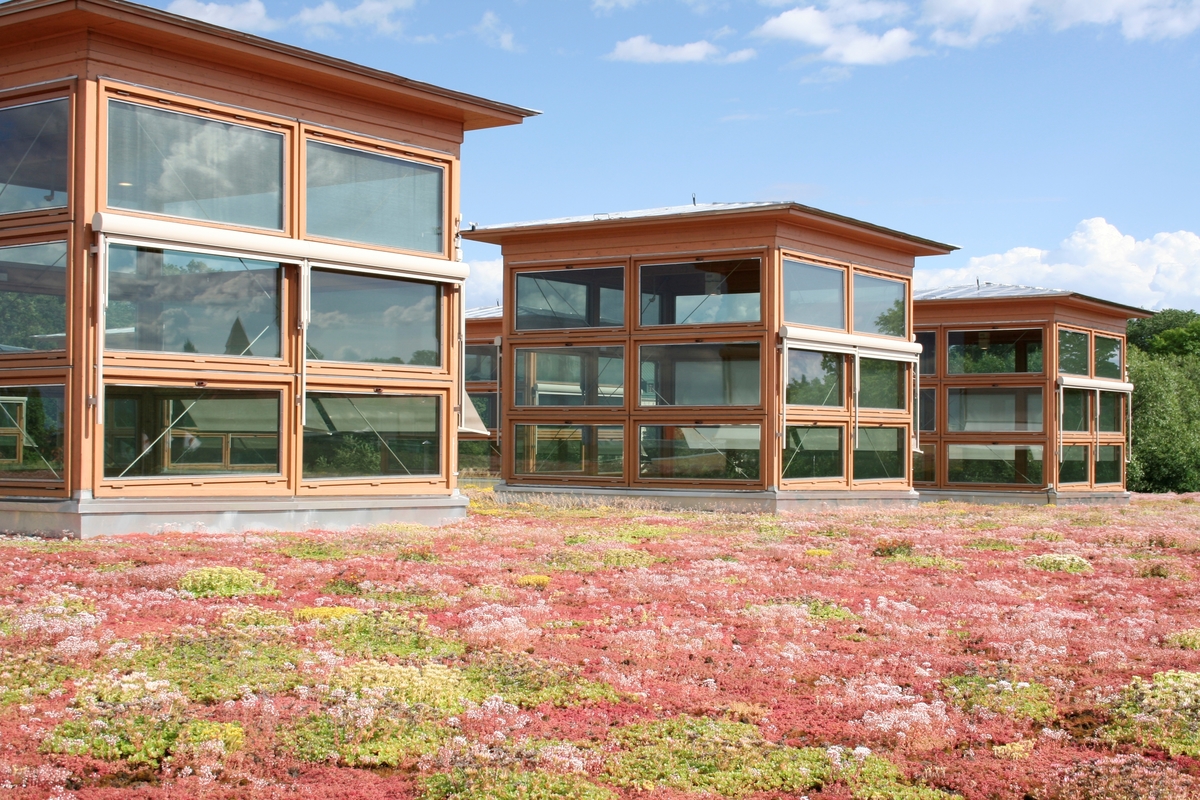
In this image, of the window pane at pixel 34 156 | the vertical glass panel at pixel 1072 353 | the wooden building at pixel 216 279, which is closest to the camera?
the wooden building at pixel 216 279

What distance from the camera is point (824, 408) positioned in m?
29.9

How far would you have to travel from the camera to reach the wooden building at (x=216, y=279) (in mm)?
17953

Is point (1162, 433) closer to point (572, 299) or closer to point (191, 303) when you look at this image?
→ point (572, 299)

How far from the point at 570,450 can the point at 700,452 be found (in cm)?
370

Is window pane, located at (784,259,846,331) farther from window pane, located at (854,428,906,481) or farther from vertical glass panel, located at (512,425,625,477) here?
vertical glass panel, located at (512,425,625,477)

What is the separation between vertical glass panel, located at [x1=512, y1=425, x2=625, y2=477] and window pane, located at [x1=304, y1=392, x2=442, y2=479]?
8.21 metres

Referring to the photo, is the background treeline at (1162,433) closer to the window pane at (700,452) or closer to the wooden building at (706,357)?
the wooden building at (706,357)

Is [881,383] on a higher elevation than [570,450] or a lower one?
higher

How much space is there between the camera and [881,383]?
104ft

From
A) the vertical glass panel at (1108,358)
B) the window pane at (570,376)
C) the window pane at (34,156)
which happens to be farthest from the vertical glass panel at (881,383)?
the window pane at (34,156)

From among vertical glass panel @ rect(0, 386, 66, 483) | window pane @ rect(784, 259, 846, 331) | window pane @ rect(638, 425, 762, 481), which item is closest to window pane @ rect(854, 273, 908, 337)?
window pane @ rect(784, 259, 846, 331)

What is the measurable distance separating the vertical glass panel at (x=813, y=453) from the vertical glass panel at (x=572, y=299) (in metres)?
5.65

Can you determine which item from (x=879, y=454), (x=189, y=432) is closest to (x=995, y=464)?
(x=879, y=454)

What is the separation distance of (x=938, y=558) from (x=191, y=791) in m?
13.9
